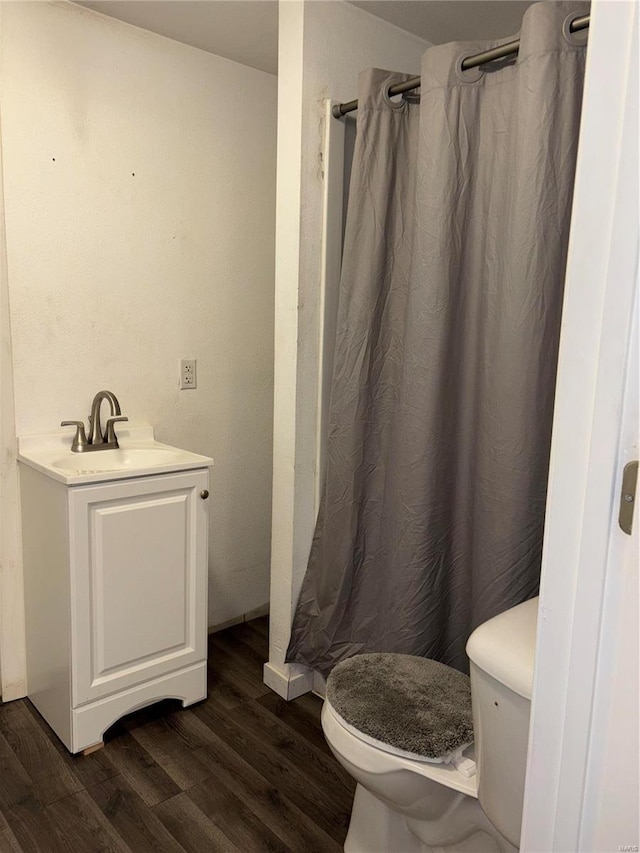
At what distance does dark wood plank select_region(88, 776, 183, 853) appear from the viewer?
5.14 ft

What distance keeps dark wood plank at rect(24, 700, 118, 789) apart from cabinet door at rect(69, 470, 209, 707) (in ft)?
0.53

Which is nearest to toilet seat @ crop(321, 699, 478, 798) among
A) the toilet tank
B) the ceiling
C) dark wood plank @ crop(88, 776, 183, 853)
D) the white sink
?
the toilet tank

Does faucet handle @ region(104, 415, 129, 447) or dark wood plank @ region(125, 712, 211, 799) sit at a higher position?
faucet handle @ region(104, 415, 129, 447)

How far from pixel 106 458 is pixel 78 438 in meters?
0.12

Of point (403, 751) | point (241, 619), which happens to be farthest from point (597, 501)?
point (241, 619)

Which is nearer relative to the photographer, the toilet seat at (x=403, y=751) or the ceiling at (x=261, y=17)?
the toilet seat at (x=403, y=751)

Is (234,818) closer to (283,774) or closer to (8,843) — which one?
(283,774)

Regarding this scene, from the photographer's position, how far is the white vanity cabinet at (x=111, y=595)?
6.04 ft

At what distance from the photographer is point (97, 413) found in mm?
2180

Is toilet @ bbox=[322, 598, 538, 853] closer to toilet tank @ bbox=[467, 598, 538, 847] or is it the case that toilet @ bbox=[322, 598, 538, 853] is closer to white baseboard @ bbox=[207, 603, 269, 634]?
toilet tank @ bbox=[467, 598, 538, 847]

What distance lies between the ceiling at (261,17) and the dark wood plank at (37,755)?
231 centimetres

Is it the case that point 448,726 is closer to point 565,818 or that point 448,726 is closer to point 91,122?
point 565,818

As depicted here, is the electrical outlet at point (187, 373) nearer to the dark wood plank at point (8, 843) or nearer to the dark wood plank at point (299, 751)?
the dark wood plank at point (299, 751)

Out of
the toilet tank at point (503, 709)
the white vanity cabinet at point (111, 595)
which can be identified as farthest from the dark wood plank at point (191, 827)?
the toilet tank at point (503, 709)
